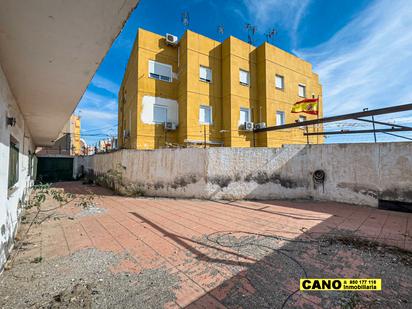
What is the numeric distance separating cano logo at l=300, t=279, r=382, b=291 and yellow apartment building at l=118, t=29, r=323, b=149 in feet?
30.1

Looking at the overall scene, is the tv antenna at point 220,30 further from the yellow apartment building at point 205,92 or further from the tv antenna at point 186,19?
the tv antenna at point 186,19

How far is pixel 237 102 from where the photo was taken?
13031 millimetres

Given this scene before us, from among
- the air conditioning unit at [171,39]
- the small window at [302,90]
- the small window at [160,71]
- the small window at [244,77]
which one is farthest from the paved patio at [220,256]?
the small window at [302,90]

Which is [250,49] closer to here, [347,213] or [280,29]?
[280,29]

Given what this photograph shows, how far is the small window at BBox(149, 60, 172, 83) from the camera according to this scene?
1225 cm

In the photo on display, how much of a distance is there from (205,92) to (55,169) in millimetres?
16181

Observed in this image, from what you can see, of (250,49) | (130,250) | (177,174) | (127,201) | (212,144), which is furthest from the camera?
(250,49)

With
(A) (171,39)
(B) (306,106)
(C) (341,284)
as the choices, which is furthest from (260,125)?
(C) (341,284)

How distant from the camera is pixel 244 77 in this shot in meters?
13.8

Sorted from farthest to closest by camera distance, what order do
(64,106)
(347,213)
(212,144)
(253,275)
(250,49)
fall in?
1. (250,49)
2. (212,144)
3. (347,213)
4. (64,106)
5. (253,275)

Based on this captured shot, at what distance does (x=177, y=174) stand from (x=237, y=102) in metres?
7.06

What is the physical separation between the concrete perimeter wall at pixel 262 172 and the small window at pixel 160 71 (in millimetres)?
5757

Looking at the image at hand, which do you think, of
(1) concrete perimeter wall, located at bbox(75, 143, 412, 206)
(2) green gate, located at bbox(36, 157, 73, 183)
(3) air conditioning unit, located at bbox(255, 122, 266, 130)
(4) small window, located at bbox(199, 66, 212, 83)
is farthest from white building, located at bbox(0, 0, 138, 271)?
(2) green gate, located at bbox(36, 157, 73, 183)

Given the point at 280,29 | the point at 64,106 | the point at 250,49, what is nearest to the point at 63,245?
the point at 64,106
